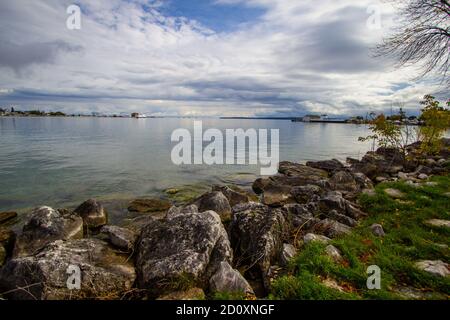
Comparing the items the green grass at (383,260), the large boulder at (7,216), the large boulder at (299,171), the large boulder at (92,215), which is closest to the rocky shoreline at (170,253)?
the green grass at (383,260)

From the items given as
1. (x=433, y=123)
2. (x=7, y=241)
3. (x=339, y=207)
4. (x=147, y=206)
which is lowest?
(x=147, y=206)

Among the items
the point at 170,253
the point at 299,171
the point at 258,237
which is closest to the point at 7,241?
the point at 170,253

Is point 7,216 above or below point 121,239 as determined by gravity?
below

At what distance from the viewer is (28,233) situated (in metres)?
8.63

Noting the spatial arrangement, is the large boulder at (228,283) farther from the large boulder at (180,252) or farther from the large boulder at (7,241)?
the large boulder at (7,241)

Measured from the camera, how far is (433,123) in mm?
20344

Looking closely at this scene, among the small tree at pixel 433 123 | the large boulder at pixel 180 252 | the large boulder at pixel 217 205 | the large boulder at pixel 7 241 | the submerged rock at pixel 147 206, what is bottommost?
the submerged rock at pixel 147 206

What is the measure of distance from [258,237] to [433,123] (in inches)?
833

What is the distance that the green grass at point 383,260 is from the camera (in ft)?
17.2

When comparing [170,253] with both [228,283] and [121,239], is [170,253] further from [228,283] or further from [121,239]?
[121,239]

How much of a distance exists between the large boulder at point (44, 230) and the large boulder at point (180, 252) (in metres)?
3.71

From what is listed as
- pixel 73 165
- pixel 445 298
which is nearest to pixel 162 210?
pixel 445 298

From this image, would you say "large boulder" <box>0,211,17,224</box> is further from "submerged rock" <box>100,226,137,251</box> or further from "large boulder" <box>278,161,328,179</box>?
"large boulder" <box>278,161,328,179</box>

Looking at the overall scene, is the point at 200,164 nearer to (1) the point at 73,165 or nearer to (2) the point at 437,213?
(1) the point at 73,165
